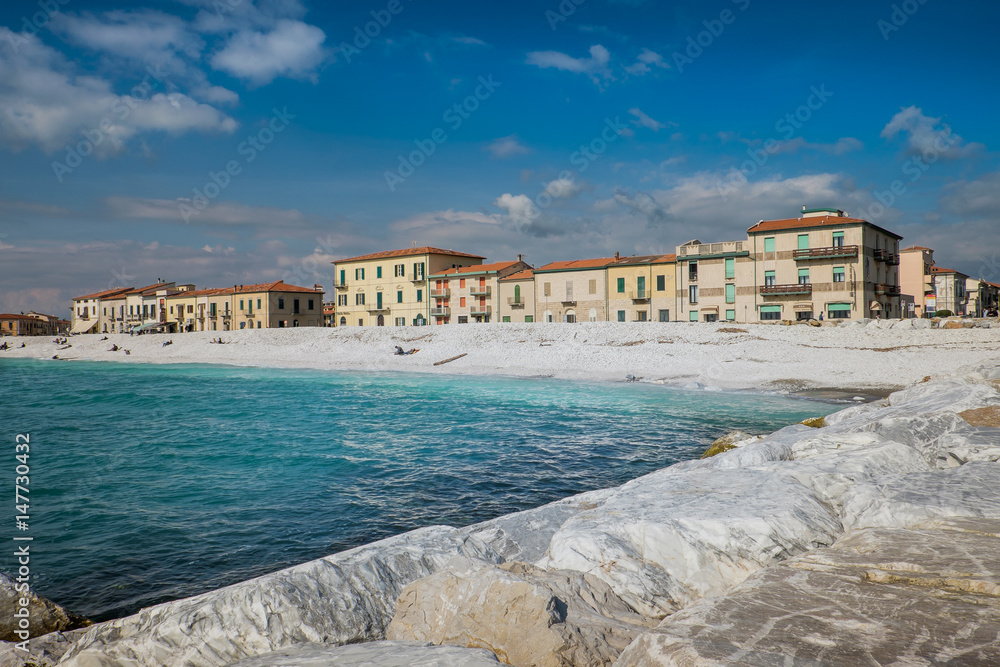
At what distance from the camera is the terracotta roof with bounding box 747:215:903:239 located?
143 ft

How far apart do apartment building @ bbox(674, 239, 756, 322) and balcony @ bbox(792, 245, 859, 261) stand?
12.6 feet

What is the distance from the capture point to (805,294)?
146ft

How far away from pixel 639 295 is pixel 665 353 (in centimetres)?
2003

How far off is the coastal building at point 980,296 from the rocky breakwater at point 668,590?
115m

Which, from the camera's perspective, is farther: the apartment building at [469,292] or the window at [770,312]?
the apartment building at [469,292]

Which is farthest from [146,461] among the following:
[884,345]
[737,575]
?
[884,345]

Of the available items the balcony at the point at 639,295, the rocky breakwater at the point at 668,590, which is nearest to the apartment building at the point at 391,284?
the balcony at the point at 639,295

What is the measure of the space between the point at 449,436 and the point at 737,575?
10967 millimetres

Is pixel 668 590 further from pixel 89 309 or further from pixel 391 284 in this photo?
pixel 89 309

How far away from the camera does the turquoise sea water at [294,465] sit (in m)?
7.14

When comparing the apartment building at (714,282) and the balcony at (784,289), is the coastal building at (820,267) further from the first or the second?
the apartment building at (714,282)

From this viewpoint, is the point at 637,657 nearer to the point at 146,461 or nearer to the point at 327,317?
the point at 146,461

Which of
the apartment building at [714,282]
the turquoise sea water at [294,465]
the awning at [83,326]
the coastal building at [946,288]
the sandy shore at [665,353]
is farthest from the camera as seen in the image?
the awning at [83,326]

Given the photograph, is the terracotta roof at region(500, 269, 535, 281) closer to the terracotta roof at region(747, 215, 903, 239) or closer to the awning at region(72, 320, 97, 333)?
the terracotta roof at region(747, 215, 903, 239)
